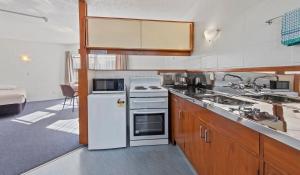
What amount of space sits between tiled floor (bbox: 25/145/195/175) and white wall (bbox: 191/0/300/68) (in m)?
1.37

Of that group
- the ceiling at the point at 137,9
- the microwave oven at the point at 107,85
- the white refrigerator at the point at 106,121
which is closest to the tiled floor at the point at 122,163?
the white refrigerator at the point at 106,121

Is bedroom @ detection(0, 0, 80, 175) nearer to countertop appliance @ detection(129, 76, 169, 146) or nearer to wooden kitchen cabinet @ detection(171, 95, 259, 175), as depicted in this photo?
countertop appliance @ detection(129, 76, 169, 146)

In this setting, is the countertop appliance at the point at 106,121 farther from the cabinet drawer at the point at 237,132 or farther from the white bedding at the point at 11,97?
the white bedding at the point at 11,97

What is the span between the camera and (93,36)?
312 cm

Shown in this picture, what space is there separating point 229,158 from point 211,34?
1833 millimetres

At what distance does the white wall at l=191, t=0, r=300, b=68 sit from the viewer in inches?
60.1


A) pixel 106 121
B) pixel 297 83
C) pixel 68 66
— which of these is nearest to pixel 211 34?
pixel 297 83

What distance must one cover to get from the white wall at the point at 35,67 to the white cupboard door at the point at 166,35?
5746 mm

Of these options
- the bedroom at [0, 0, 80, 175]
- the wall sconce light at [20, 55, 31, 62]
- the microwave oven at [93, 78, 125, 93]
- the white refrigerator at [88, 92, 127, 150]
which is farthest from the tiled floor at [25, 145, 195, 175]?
the wall sconce light at [20, 55, 31, 62]

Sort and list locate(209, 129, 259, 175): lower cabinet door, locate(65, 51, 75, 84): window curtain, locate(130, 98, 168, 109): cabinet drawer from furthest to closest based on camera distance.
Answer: locate(65, 51, 75, 84): window curtain < locate(130, 98, 168, 109): cabinet drawer < locate(209, 129, 259, 175): lower cabinet door

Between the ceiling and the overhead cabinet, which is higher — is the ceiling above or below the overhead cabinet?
above

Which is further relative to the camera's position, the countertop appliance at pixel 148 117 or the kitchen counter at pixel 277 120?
the countertop appliance at pixel 148 117

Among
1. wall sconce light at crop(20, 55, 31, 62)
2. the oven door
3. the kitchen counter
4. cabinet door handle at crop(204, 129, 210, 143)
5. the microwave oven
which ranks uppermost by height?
wall sconce light at crop(20, 55, 31, 62)

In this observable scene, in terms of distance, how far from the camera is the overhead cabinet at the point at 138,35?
10.3ft
